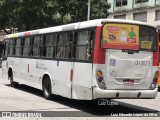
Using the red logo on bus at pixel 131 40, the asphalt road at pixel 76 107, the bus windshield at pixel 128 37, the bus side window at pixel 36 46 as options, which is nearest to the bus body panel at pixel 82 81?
the asphalt road at pixel 76 107

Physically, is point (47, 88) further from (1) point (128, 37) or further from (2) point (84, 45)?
(1) point (128, 37)

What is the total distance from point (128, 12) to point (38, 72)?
101 feet

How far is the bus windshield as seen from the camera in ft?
37.0

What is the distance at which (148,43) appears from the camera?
39.1ft

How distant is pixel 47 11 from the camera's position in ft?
125

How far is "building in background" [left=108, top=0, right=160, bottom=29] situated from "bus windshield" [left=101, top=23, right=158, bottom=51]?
93.1ft

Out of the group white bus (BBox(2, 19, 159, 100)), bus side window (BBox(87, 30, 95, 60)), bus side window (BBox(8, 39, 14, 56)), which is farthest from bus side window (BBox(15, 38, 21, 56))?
bus side window (BBox(87, 30, 95, 60))

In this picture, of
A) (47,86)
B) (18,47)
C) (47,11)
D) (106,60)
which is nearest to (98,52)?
(106,60)

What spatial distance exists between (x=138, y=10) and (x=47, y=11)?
35.7 feet

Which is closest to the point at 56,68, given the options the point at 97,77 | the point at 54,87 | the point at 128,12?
the point at 54,87

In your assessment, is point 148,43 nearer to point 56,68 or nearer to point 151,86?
point 151,86

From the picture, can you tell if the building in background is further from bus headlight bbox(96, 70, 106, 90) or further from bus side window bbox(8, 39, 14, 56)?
bus headlight bbox(96, 70, 106, 90)

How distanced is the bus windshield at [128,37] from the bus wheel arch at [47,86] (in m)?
3.66

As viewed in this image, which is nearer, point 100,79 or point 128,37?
point 100,79
